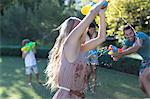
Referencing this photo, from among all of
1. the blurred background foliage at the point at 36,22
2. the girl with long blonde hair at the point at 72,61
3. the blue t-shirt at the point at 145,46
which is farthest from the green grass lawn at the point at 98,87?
the blurred background foliage at the point at 36,22

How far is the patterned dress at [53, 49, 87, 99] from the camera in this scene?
3.18 metres

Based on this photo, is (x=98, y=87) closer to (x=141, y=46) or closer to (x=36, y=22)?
(x=141, y=46)

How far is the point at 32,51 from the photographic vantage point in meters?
10.3

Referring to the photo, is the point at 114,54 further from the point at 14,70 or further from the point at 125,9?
the point at 14,70

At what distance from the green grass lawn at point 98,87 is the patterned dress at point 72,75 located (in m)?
5.18

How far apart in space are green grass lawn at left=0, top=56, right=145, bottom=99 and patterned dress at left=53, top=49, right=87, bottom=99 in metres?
5.18

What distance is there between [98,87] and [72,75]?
6.82 m

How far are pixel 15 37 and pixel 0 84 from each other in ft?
39.7

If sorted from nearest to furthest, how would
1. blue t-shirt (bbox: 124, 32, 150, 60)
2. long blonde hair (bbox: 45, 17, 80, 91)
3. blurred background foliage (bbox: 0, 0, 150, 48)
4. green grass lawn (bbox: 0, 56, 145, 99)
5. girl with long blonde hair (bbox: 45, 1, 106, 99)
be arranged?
girl with long blonde hair (bbox: 45, 1, 106, 99), long blonde hair (bbox: 45, 17, 80, 91), blue t-shirt (bbox: 124, 32, 150, 60), green grass lawn (bbox: 0, 56, 145, 99), blurred background foliage (bbox: 0, 0, 150, 48)

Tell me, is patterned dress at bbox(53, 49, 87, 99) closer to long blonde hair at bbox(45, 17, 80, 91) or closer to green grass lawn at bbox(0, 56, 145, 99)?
long blonde hair at bbox(45, 17, 80, 91)

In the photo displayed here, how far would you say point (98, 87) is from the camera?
993 centimetres

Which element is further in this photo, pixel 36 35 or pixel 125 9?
pixel 36 35

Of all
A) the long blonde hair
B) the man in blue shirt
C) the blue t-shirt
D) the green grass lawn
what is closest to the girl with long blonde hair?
the long blonde hair

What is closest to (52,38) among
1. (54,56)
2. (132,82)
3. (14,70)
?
(14,70)
